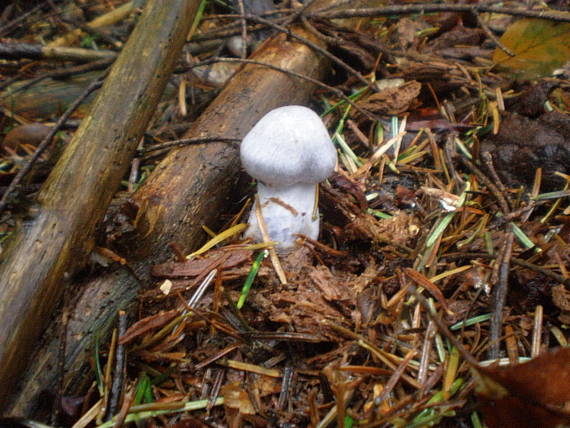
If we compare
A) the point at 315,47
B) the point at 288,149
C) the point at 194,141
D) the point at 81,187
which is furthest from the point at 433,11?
the point at 81,187

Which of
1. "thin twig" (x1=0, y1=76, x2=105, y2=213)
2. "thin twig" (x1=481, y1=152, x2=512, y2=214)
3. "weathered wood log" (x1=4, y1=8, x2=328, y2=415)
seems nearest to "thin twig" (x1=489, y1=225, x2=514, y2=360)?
"thin twig" (x1=481, y1=152, x2=512, y2=214)

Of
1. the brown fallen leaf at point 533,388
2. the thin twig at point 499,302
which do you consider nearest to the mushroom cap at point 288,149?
the thin twig at point 499,302

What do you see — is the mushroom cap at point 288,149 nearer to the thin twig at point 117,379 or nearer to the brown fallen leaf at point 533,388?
the thin twig at point 117,379

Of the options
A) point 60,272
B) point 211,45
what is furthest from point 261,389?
point 211,45

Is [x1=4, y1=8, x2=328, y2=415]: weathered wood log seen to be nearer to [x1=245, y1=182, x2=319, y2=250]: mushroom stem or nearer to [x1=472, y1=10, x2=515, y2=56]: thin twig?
[x1=245, y1=182, x2=319, y2=250]: mushroom stem

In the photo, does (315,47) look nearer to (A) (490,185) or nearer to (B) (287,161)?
(B) (287,161)
